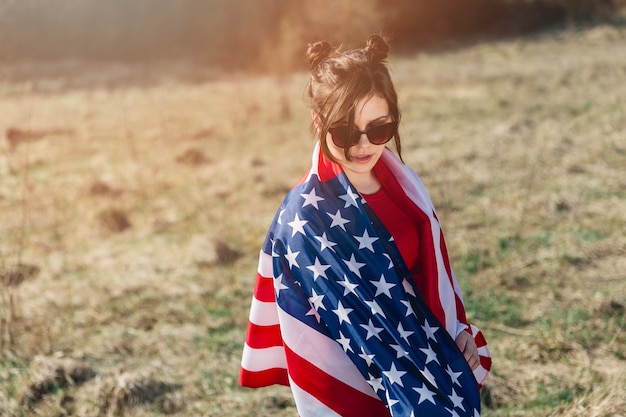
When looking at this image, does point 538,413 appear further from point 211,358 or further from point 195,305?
point 195,305

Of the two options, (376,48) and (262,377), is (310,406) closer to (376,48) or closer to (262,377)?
(262,377)

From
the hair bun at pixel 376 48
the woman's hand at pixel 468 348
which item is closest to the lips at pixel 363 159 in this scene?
the hair bun at pixel 376 48

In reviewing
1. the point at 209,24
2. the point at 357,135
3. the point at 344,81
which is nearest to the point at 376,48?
the point at 344,81

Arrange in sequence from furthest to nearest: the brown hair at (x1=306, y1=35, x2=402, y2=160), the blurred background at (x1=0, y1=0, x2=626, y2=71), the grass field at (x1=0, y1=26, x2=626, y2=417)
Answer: the blurred background at (x1=0, y1=0, x2=626, y2=71), the grass field at (x1=0, y1=26, x2=626, y2=417), the brown hair at (x1=306, y1=35, x2=402, y2=160)

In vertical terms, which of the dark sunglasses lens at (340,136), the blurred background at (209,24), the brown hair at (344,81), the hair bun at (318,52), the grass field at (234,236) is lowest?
the grass field at (234,236)

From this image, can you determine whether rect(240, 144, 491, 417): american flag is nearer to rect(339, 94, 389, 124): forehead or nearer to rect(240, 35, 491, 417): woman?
rect(240, 35, 491, 417): woman

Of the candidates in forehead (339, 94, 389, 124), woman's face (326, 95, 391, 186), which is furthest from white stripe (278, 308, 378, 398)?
forehead (339, 94, 389, 124)

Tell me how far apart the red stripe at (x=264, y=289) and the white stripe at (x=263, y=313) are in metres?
0.01

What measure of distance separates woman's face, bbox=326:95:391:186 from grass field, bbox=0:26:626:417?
1.65 metres

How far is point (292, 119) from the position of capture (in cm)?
1154

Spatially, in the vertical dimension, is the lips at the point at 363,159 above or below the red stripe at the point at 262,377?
above

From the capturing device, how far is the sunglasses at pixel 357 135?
1.78 m

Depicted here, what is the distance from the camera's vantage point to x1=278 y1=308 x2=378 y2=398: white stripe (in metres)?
1.88

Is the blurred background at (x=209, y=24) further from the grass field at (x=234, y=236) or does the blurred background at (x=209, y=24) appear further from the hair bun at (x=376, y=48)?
the hair bun at (x=376, y=48)
